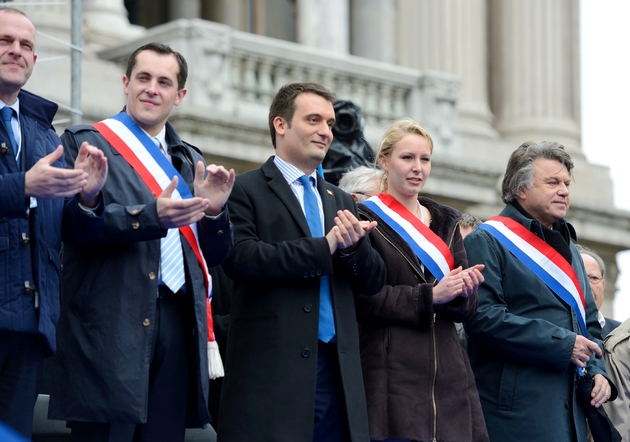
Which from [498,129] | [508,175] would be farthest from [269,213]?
[498,129]

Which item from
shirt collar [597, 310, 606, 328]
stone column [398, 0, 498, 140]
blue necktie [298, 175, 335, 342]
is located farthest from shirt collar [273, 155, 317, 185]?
stone column [398, 0, 498, 140]

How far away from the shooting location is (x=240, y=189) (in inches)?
243

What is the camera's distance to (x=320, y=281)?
6.08 metres

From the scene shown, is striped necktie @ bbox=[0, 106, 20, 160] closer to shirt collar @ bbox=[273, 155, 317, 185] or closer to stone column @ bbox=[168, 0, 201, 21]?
shirt collar @ bbox=[273, 155, 317, 185]

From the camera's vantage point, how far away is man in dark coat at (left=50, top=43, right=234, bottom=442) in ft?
17.8

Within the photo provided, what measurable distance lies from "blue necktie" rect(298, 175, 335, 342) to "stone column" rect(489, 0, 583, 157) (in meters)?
15.6

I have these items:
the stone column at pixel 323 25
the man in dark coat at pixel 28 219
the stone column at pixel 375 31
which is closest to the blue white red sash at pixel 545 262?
the man in dark coat at pixel 28 219

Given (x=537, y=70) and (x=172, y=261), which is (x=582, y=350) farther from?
(x=537, y=70)

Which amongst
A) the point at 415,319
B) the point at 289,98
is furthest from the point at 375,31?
the point at 415,319

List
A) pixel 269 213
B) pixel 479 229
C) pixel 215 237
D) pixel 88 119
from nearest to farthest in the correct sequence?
pixel 215 237, pixel 269 213, pixel 479 229, pixel 88 119

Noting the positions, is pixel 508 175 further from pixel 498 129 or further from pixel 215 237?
pixel 498 129

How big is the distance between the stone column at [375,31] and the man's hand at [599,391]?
1468 cm

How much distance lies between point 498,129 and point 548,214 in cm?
1488

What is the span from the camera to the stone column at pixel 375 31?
21500 millimetres
